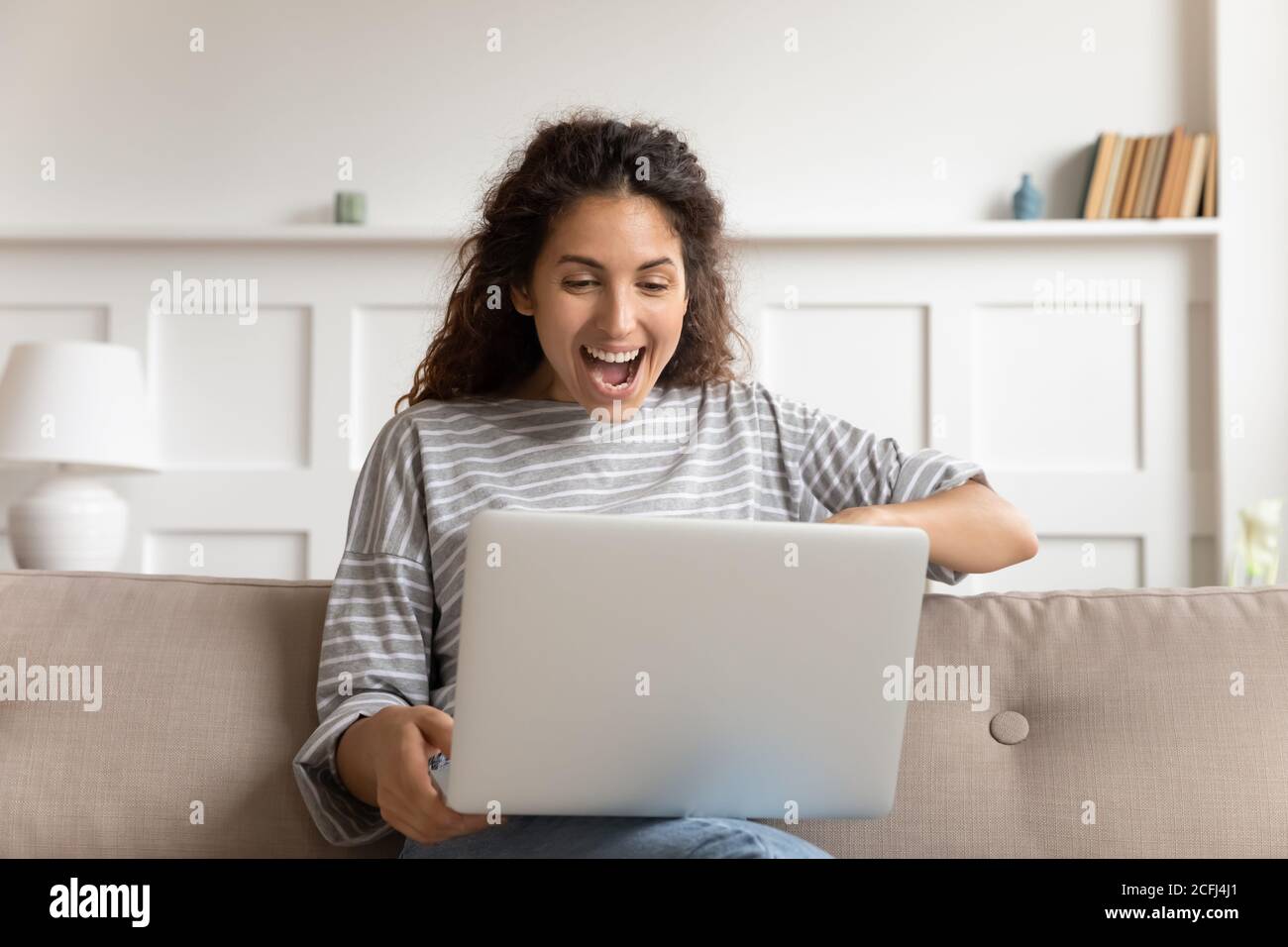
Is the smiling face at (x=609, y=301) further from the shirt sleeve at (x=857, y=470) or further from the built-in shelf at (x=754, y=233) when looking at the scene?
the built-in shelf at (x=754, y=233)

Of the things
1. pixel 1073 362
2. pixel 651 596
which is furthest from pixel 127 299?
pixel 651 596

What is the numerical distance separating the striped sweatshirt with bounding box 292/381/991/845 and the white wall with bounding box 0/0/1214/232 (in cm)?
179

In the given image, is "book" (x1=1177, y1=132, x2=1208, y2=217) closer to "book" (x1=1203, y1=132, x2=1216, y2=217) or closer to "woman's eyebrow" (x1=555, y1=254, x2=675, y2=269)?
"book" (x1=1203, y1=132, x2=1216, y2=217)

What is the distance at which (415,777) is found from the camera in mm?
1038

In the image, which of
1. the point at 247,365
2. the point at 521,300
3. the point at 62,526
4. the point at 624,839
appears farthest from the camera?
the point at 247,365

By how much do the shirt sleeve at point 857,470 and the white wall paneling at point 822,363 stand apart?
1.69 m

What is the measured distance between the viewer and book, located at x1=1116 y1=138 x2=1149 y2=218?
3.06 meters

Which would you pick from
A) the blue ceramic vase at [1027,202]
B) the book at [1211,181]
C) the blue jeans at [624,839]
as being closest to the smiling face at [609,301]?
the blue jeans at [624,839]

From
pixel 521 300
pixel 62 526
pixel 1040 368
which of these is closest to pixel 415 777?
pixel 521 300

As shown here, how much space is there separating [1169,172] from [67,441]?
2.66 m

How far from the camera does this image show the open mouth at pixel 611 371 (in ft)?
4.57

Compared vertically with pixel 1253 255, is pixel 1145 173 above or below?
above

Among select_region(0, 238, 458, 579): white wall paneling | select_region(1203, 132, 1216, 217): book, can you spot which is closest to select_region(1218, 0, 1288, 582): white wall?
select_region(1203, 132, 1216, 217): book

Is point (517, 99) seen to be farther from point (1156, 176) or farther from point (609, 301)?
point (609, 301)
